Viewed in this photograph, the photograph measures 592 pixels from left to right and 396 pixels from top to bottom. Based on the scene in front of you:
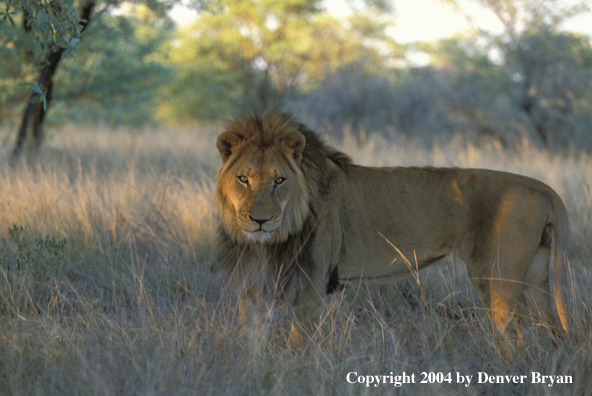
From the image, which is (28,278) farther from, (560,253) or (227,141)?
(560,253)

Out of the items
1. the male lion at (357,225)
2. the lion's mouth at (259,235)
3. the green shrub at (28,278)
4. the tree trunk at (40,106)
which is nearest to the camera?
the lion's mouth at (259,235)

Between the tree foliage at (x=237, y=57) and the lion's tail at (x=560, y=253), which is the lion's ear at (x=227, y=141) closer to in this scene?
the lion's tail at (x=560, y=253)

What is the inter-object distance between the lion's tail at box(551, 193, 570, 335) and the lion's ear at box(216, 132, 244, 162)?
6.43ft

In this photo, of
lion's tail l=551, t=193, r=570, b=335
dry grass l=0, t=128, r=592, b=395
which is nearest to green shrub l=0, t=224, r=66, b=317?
dry grass l=0, t=128, r=592, b=395

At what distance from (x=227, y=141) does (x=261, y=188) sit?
17.4 inches

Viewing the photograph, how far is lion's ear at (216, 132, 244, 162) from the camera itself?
3.11m

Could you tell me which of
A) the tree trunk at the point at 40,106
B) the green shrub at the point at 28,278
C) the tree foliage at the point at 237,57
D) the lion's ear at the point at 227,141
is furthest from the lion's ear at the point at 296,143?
the tree foliage at the point at 237,57

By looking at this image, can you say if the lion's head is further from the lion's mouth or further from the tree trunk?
the tree trunk

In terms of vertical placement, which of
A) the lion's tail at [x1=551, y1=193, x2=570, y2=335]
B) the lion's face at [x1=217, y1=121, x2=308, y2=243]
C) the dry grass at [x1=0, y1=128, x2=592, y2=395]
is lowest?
the dry grass at [x1=0, y1=128, x2=592, y2=395]

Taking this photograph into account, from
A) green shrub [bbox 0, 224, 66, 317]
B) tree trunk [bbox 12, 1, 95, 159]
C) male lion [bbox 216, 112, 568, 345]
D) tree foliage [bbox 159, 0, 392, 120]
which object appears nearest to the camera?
male lion [bbox 216, 112, 568, 345]

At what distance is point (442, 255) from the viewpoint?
3.33m

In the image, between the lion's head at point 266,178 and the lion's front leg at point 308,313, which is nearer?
the lion's head at point 266,178

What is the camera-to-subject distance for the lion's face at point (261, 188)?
9.36ft

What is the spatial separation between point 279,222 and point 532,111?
1380cm
